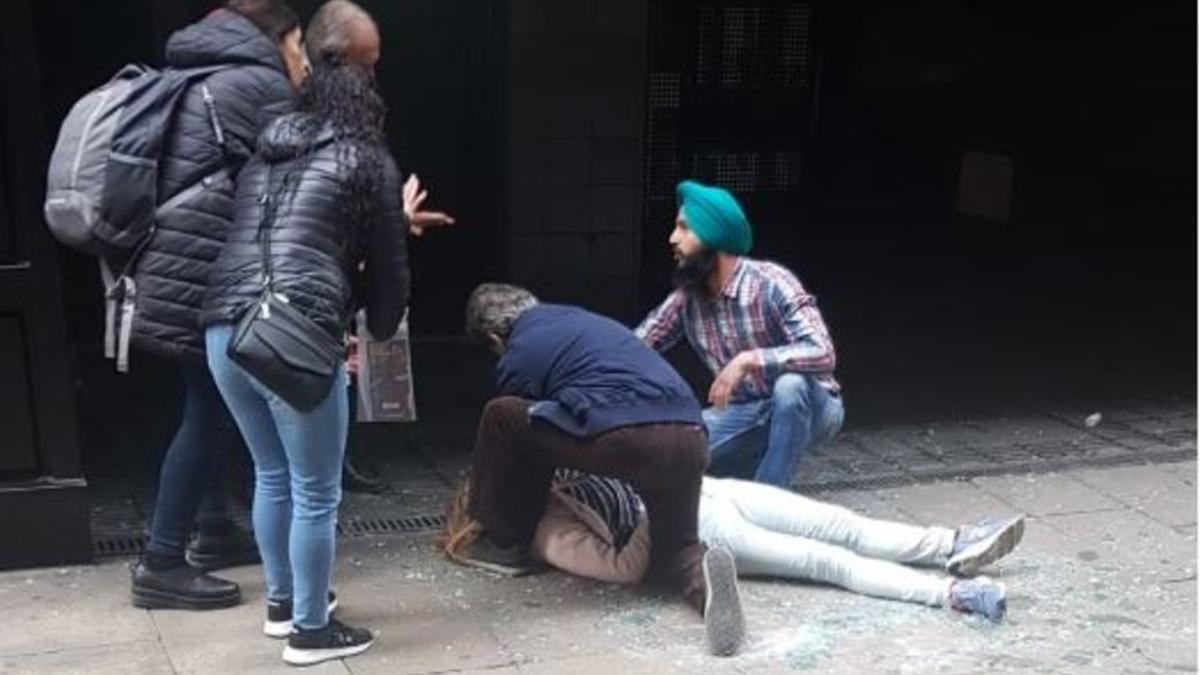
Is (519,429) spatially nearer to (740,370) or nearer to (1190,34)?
(740,370)

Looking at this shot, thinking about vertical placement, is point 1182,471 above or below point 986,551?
below

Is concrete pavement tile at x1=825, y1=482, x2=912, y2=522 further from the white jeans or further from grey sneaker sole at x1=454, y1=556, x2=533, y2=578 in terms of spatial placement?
grey sneaker sole at x1=454, y1=556, x2=533, y2=578

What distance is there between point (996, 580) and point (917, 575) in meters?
0.36

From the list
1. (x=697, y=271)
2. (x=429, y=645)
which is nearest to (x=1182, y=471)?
(x=697, y=271)

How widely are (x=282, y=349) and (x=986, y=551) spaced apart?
219cm

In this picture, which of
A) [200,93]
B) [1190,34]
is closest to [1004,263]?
[1190,34]

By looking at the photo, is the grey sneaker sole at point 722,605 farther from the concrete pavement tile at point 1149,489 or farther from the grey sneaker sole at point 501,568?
the concrete pavement tile at point 1149,489

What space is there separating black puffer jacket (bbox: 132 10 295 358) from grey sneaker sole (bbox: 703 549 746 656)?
57.3 inches

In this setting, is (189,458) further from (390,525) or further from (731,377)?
(731,377)

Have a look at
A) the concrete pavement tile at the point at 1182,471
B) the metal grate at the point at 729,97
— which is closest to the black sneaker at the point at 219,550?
the concrete pavement tile at the point at 1182,471

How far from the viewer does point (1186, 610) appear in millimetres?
4262

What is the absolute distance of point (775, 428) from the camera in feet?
15.3

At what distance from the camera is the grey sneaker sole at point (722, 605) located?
12.6ft

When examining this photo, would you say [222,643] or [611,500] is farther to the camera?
[611,500]
